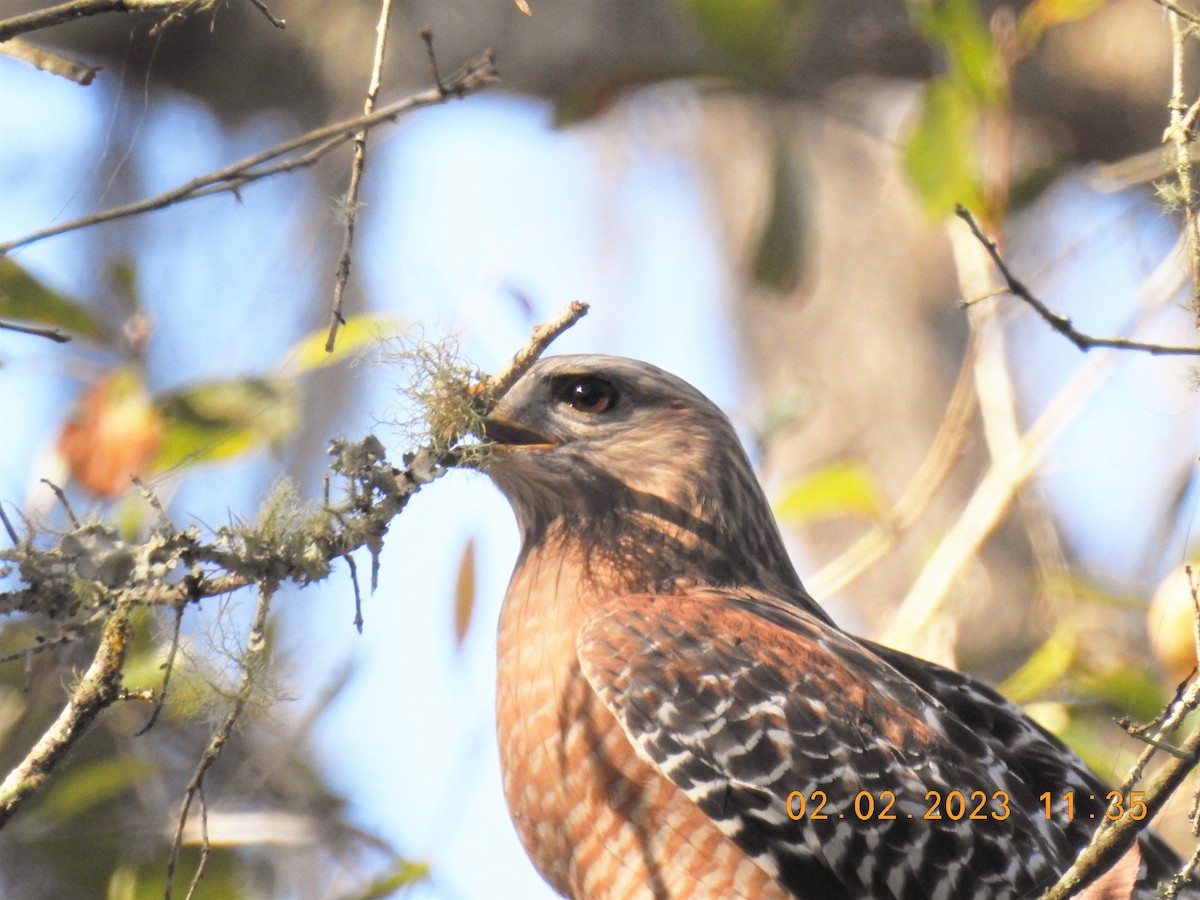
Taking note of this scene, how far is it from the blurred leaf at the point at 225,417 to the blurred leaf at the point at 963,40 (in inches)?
82.0

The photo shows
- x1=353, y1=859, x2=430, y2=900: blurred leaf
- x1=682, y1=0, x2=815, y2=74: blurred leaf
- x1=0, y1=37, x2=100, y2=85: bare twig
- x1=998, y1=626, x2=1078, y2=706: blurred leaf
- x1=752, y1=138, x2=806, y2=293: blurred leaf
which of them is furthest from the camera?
x1=752, y1=138, x2=806, y2=293: blurred leaf

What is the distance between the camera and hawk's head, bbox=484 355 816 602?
372 cm

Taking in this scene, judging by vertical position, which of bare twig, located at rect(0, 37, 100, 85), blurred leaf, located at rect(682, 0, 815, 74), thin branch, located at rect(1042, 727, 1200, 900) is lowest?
thin branch, located at rect(1042, 727, 1200, 900)

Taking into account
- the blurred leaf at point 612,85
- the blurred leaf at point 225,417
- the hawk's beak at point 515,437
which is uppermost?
the blurred leaf at point 612,85

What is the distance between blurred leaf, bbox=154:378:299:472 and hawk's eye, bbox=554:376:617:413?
75 centimetres

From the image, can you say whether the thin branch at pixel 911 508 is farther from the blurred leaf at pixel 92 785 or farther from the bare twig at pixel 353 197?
the bare twig at pixel 353 197

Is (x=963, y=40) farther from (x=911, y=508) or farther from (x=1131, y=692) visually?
(x=1131, y=692)

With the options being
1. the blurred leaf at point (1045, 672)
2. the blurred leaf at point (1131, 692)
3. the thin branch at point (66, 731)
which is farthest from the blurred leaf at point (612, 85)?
the thin branch at point (66, 731)

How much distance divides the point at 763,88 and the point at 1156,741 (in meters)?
3.38

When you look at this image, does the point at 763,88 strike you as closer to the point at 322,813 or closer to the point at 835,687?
the point at 835,687

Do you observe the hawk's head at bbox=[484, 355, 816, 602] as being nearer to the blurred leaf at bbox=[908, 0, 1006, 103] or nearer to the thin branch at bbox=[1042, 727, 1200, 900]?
the blurred leaf at bbox=[908, 0, 1006, 103]

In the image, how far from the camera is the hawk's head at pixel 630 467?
3.72 meters

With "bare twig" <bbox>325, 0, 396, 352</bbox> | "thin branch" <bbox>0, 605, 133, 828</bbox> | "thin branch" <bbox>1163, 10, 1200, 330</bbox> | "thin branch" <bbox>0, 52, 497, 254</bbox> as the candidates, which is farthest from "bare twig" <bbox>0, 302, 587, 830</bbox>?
"thin branch" <bbox>1163, 10, 1200, 330</bbox>
